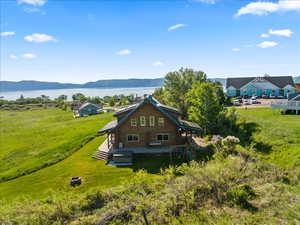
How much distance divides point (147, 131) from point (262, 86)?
5373 centimetres

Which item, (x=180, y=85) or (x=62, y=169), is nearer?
(x=62, y=169)

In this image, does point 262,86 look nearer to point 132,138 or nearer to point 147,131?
point 147,131

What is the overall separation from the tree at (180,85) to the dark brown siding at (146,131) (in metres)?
14.8

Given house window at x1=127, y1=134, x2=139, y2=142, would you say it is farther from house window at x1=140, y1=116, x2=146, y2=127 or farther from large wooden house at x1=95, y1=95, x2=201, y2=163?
house window at x1=140, y1=116, x2=146, y2=127

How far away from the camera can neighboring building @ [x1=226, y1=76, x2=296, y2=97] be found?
60.9m

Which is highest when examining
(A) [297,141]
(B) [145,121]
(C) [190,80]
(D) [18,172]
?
(C) [190,80]

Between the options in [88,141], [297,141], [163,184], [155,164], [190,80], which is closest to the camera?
[163,184]

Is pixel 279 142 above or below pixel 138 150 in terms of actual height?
above

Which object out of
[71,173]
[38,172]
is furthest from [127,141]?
[38,172]

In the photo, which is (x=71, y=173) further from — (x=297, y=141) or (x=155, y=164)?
(x=297, y=141)

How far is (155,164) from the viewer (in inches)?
874

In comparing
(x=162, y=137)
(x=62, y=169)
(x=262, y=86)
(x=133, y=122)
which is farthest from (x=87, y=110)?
(x=262, y=86)

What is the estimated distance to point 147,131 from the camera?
84.8ft

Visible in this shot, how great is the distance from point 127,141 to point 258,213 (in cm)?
1739
